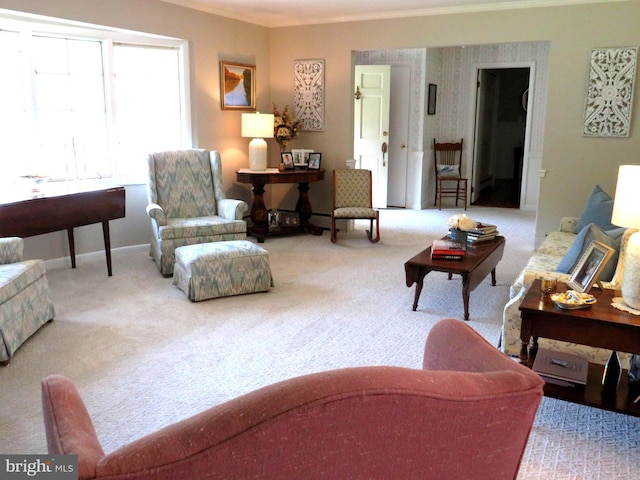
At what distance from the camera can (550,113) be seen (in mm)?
5453

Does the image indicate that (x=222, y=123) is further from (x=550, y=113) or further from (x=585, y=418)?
(x=585, y=418)

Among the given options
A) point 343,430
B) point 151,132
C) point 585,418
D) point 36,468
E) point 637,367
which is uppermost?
point 151,132

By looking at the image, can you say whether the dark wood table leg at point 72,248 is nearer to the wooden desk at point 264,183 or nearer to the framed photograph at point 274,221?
the wooden desk at point 264,183

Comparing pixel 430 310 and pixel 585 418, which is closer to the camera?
pixel 585 418

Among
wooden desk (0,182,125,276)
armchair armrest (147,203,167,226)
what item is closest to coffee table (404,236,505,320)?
armchair armrest (147,203,167,226)

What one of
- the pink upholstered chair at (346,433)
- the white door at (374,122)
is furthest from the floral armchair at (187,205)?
the pink upholstered chair at (346,433)

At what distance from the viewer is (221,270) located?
13.8ft

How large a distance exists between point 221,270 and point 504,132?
29.6ft

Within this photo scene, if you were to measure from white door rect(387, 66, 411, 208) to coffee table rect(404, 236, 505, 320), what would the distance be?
4406mm

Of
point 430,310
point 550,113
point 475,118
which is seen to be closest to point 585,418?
point 430,310

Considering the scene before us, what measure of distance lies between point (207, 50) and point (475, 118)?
4.61 meters

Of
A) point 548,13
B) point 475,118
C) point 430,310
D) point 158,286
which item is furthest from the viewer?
point 475,118

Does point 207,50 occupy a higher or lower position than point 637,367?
higher

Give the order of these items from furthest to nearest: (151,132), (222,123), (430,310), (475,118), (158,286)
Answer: (475,118)
(222,123)
(151,132)
(158,286)
(430,310)
